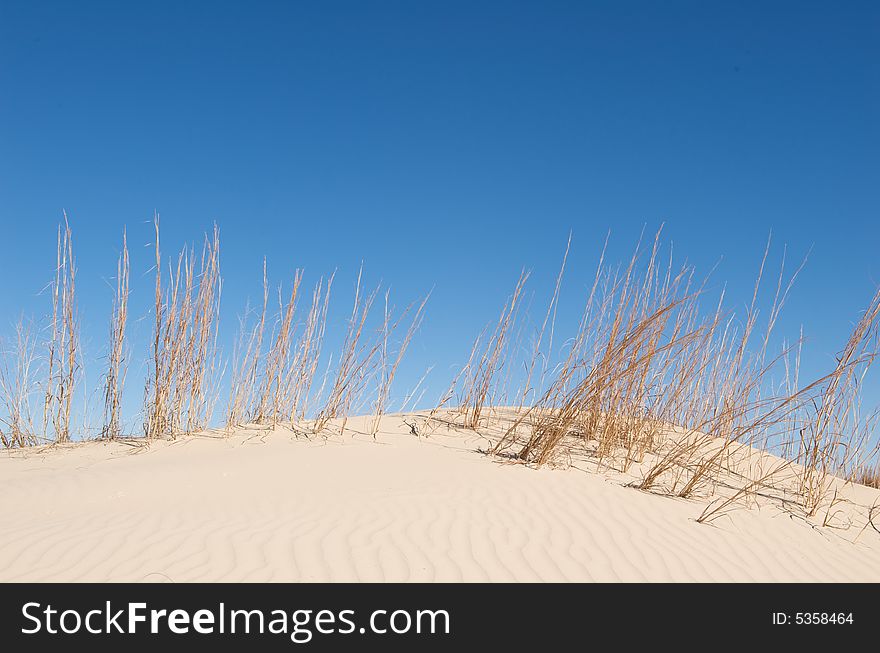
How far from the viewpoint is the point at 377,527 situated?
3.59 meters

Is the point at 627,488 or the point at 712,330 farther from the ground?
the point at 712,330

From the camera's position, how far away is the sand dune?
312 cm

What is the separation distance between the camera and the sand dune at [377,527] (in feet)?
10.2

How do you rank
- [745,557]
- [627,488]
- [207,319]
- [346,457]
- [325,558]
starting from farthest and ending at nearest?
[207,319] → [346,457] → [627,488] → [745,557] → [325,558]

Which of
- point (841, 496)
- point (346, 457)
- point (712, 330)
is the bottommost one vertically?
point (841, 496)

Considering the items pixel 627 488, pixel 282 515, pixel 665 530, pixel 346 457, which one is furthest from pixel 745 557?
pixel 346 457

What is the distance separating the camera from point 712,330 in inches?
208

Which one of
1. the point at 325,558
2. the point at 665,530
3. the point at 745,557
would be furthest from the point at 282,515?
the point at 745,557
